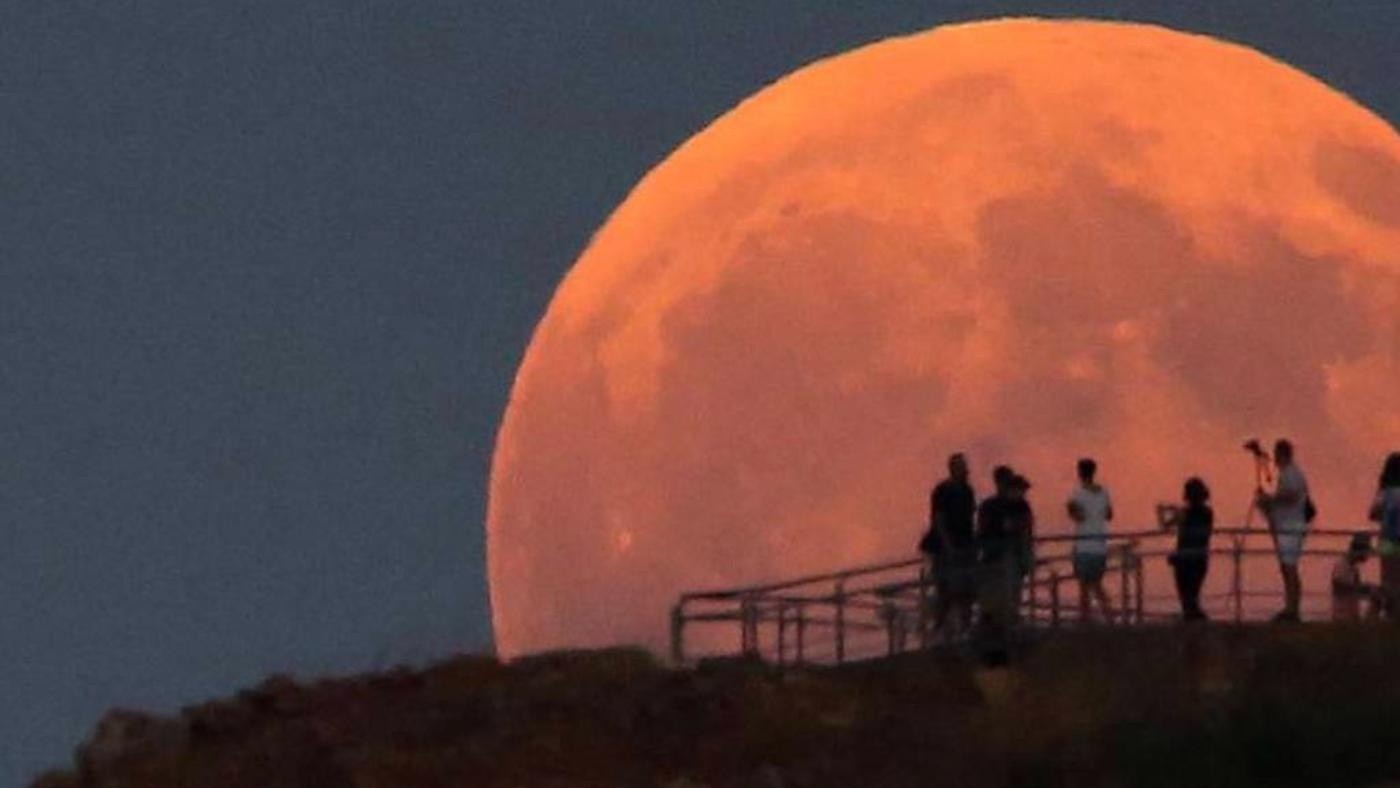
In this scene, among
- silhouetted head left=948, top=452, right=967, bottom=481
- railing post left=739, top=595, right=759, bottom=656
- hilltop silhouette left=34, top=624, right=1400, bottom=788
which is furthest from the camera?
railing post left=739, top=595, right=759, bottom=656

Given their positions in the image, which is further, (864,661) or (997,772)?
(864,661)

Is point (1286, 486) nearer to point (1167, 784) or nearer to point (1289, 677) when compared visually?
point (1289, 677)

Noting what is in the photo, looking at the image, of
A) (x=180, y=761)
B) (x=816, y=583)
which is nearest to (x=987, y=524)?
(x=816, y=583)

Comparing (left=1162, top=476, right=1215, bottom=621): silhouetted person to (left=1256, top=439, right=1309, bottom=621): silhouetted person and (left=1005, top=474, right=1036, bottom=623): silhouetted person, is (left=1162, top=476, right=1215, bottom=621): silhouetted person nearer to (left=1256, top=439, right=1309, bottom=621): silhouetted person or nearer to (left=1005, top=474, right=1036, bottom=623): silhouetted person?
(left=1256, top=439, right=1309, bottom=621): silhouetted person

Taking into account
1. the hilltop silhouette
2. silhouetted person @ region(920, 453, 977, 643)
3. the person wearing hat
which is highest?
silhouetted person @ region(920, 453, 977, 643)

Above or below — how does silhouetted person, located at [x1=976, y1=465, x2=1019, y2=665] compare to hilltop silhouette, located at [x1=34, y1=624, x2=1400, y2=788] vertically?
above

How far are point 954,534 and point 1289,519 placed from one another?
3.11m

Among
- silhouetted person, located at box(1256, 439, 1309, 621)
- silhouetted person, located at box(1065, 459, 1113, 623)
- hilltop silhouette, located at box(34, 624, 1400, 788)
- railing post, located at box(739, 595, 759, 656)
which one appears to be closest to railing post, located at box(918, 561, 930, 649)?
hilltop silhouette, located at box(34, 624, 1400, 788)

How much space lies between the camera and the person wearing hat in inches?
2018

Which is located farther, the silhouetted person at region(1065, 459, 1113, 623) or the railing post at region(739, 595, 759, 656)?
the railing post at region(739, 595, 759, 656)

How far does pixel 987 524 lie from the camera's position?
1964 inches

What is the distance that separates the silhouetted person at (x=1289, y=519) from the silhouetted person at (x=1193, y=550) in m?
0.58

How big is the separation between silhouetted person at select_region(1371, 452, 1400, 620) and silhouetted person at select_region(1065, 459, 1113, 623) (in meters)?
2.36

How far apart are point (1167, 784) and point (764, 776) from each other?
3.94 m
